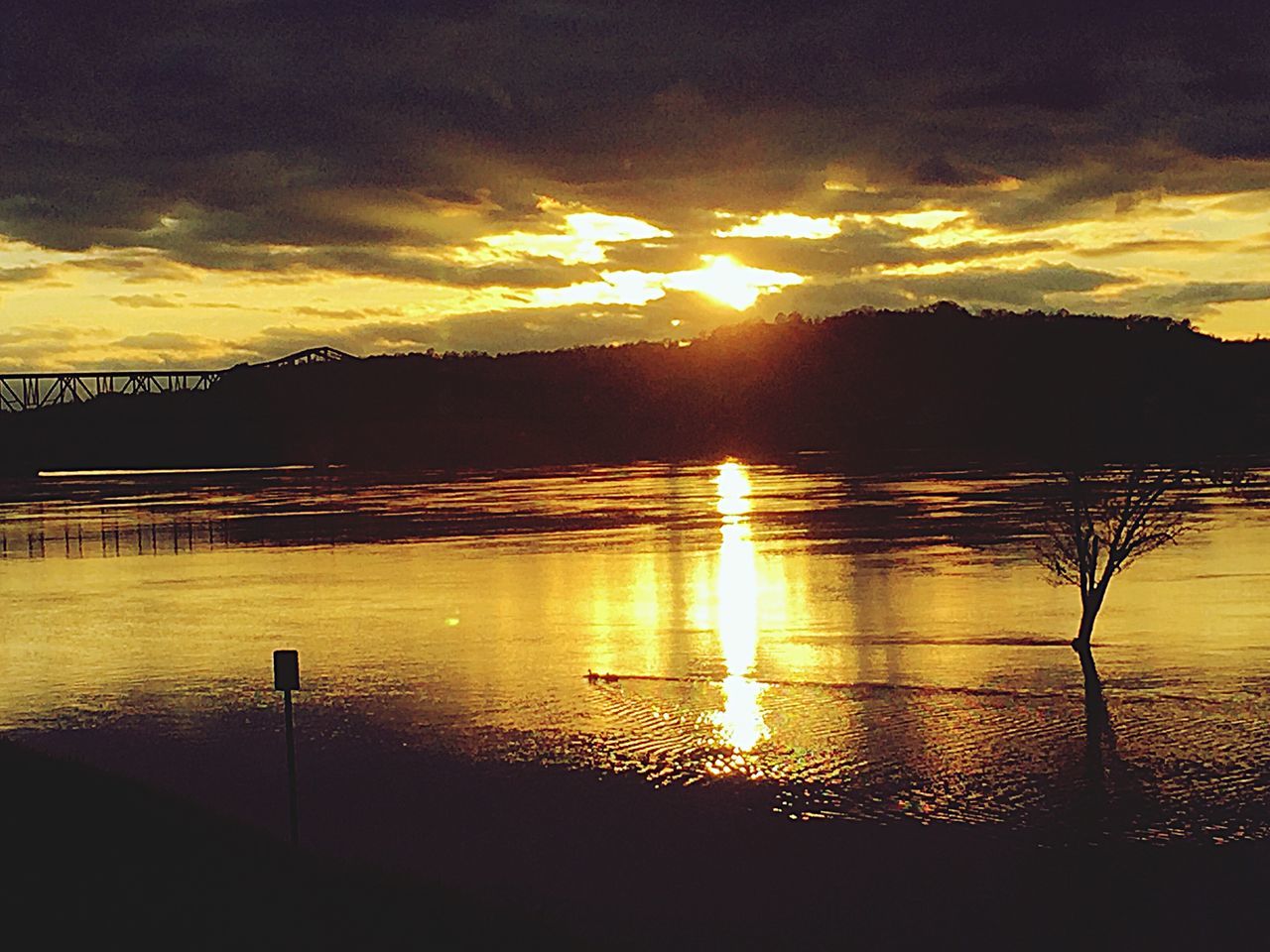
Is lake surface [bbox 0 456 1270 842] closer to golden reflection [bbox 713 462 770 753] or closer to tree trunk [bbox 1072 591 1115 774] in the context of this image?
golden reflection [bbox 713 462 770 753]

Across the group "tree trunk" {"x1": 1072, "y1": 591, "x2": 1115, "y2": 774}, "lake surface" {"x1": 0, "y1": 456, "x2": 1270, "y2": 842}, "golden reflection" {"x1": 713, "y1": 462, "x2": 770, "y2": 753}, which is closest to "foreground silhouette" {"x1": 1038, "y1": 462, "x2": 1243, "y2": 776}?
"tree trunk" {"x1": 1072, "y1": 591, "x2": 1115, "y2": 774}

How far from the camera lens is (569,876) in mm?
18578

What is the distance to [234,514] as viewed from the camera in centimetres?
10125

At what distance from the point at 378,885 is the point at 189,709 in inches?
678

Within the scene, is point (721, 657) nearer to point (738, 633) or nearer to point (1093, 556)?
point (738, 633)

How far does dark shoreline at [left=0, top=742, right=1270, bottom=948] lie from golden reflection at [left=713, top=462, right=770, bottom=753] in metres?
4.20

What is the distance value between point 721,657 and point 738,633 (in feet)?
13.7

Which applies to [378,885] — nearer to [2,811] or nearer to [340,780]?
[2,811]

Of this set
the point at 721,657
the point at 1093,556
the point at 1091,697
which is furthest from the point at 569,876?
the point at 1093,556

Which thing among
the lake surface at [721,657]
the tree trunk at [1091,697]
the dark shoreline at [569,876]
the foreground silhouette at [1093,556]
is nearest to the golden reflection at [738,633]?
the lake surface at [721,657]

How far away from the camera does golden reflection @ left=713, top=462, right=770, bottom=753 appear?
1075 inches

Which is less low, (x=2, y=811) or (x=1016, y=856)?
(x=2, y=811)

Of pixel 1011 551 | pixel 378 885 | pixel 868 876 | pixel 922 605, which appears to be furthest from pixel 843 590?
pixel 378 885

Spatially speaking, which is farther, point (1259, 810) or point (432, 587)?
point (432, 587)
